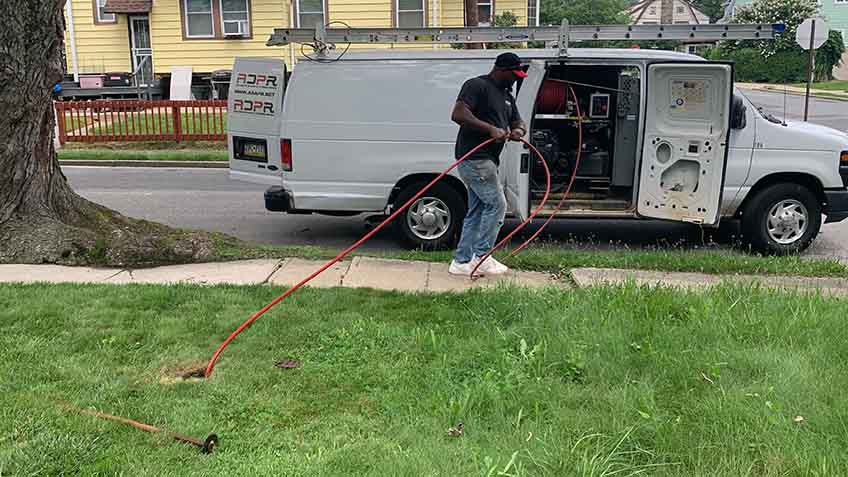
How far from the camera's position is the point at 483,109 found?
21.2ft

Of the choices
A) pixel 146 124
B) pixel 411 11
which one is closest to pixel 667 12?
pixel 411 11

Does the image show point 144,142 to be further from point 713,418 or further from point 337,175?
point 713,418

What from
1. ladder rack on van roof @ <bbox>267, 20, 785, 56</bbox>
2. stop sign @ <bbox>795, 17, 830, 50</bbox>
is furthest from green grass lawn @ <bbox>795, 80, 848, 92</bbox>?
ladder rack on van roof @ <bbox>267, 20, 785, 56</bbox>

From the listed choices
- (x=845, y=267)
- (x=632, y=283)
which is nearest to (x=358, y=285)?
(x=632, y=283)

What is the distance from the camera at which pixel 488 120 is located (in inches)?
256

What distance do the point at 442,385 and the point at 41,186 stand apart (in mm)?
5065

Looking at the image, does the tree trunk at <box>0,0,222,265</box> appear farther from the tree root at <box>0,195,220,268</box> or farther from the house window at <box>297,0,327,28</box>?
the house window at <box>297,0,327,28</box>

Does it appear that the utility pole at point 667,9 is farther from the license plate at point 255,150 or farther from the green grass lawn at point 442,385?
the green grass lawn at point 442,385

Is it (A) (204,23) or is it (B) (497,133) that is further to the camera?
(A) (204,23)

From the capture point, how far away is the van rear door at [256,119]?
27.8ft

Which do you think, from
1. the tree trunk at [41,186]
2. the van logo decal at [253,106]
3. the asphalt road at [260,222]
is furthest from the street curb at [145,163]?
the tree trunk at [41,186]

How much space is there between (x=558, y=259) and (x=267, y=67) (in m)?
3.77

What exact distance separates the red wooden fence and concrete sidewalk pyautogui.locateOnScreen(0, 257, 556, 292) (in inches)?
446

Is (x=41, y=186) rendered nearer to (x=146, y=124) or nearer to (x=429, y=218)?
(x=429, y=218)
